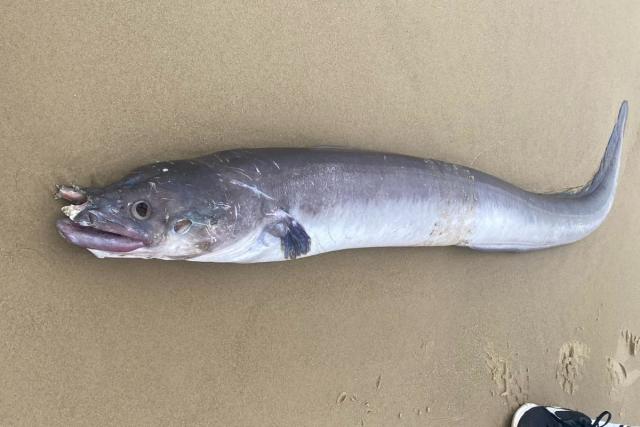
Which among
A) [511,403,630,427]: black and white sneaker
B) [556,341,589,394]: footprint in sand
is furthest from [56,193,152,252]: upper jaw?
[556,341,589,394]: footprint in sand

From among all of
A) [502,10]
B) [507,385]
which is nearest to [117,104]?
[502,10]

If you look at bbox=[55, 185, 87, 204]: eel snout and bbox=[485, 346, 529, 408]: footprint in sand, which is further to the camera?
bbox=[485, 346, 529, 408]: footprint in sand

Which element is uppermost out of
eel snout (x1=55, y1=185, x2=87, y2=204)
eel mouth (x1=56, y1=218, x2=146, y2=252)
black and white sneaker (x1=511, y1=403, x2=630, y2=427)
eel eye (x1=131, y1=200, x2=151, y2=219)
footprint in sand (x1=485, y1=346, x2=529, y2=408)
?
eel snout (x1=55, y1=185, x2=87, y2=204)

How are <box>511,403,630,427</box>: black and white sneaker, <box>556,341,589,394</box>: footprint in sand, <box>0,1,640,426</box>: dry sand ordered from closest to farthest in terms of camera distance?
<box>0,1,640,426</box>: dry sand → <box>511,403,630,427</box>: black and white sneaker → <box>556,341,589,394</box>: footprint in sand

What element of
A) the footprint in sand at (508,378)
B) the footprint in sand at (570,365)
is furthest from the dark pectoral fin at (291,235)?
the footprint in sand at (570,365)

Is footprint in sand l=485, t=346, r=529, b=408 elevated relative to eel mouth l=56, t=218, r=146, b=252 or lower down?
lower down

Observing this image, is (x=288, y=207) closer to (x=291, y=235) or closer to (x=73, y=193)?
(x=291, y=235)

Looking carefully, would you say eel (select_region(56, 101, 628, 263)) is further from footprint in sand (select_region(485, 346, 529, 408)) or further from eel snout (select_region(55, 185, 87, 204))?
footprint in sand (select_region(485, 346, 529, 408))

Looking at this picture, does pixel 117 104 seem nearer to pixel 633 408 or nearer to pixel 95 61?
pixel 95 61
